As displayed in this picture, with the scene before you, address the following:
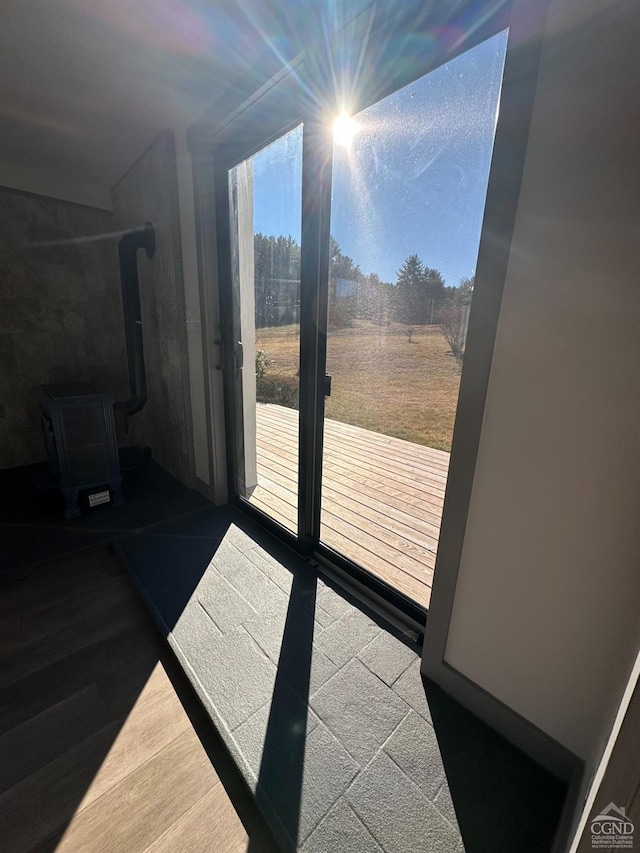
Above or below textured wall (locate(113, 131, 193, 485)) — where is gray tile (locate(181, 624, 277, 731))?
below

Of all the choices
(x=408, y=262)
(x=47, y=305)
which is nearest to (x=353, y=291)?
(x=408, y=262)

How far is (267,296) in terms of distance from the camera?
6.84 ft

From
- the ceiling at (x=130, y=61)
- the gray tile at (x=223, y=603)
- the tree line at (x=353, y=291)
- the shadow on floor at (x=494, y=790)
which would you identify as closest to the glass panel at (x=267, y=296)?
the tree line at (x=353, y=291)

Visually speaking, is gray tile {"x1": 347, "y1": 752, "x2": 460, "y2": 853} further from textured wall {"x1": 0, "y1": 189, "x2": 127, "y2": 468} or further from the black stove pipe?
textured wall {"x1": 0, "y1": 189, "x2": 127, "y2": 468}

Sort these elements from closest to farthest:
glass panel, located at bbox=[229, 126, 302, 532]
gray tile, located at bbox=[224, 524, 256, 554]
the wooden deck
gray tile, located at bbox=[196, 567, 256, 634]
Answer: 1. gray tile, located at bbox=[196, 567, 256, 634]
2. glass panel, located at bbox=[229, 126, 302, 532]
3. the wooden deck
4. gray tile, located at bbox=[224, 524, 256, 554]

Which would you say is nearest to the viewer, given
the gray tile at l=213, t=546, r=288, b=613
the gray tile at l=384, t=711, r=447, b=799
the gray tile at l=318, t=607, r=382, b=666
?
the gray tile at l=384, t=711, r=447, b=799

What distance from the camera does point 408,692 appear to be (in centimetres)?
128

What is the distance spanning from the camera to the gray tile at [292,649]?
132 cm

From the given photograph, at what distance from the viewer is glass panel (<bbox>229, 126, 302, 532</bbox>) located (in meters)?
1.81

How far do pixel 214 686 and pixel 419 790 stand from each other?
746 millimetres

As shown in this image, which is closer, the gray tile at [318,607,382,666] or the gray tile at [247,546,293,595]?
the gray tile at [318,607,382,666]

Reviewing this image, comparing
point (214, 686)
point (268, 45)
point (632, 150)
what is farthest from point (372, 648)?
point (268, 45)

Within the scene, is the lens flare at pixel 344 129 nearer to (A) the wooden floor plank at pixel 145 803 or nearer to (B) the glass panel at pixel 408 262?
(B) the glass panel at pixel 408 262

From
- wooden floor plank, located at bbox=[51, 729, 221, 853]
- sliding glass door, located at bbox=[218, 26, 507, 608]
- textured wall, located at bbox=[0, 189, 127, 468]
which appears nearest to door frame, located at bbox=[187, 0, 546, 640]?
sliding glass door, located at bbox=[218, 26, 507, 608]
